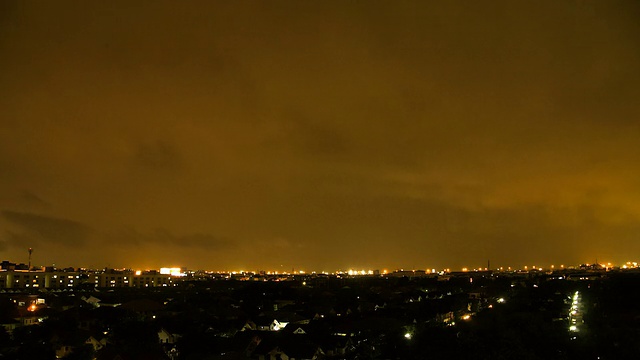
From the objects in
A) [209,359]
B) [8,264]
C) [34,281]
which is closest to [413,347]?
[209,359]

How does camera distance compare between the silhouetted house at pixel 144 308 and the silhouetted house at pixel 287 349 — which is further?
the silhouetted house at pixel 144 308

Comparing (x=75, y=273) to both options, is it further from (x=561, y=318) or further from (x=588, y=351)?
(x=588, y=351)

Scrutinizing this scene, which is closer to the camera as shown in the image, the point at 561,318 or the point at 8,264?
the point at 561,318

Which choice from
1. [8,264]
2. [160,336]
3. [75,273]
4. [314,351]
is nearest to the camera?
[314,351]

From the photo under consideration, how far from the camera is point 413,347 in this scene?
52.3ft

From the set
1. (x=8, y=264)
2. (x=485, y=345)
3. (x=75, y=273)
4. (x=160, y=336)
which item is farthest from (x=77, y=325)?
(x=8, y=264)

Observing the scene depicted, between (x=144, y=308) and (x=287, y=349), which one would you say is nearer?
(x=287, y=349)

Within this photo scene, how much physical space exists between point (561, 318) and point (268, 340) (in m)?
14.5

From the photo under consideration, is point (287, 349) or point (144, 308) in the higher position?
point (287, 349)

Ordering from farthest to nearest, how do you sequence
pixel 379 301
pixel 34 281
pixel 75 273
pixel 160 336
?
1. pixel 75 273
2. pixel 34 281
3. pixel 379 301
4. pixel 160 336

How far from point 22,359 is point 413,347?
1202 cm

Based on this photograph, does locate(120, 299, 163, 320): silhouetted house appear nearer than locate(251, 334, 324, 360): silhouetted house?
No

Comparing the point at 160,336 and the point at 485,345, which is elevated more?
the point at 485,345

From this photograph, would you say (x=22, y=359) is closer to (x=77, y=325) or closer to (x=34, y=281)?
(x=77, y=325)
